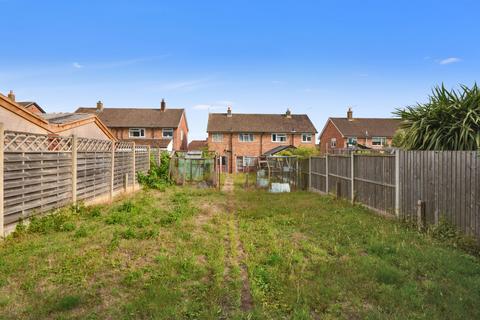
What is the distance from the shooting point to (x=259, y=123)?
38.8 meters

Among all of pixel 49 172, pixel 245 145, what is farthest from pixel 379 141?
pixel 49 172

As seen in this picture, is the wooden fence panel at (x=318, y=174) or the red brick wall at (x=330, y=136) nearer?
the wooden fence panel at (x=318, y=174)

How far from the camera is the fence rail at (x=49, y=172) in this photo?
652cm

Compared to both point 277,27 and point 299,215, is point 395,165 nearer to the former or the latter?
point 299,215

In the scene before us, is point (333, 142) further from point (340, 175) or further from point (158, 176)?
point (340, 175)

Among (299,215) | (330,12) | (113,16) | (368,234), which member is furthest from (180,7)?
(368,234)

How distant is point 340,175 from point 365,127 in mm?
32691

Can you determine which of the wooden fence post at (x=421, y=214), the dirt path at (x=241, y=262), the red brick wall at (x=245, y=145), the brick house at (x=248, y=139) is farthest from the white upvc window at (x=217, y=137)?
the wooden fence post at (x=421, y=214)

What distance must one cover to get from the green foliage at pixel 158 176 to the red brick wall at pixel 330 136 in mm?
27830

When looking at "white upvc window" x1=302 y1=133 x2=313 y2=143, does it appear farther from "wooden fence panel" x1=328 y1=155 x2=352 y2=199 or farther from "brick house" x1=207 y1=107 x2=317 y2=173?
"wooden fence panel" x1=328 y1=155 x2=352 y2=199

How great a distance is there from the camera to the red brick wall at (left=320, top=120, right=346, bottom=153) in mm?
40938

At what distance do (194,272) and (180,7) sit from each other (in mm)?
10561

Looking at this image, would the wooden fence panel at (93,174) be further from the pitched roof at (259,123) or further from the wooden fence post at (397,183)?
the pitched roof at (259,123)

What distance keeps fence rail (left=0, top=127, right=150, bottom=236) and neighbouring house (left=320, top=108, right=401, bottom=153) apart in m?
31.8
